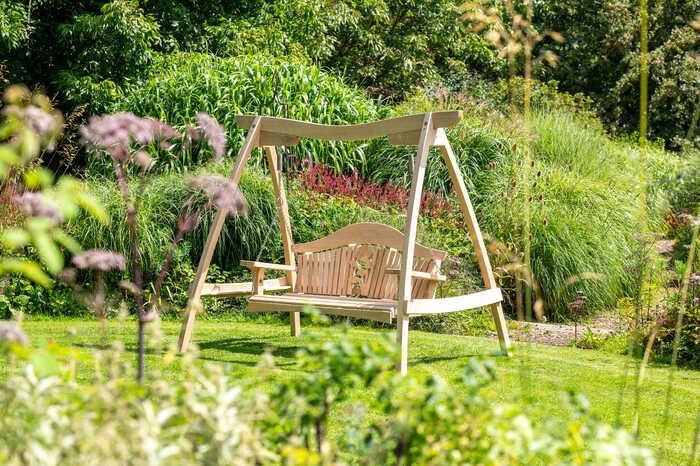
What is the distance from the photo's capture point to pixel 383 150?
8.39 meters

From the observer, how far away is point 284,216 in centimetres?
514

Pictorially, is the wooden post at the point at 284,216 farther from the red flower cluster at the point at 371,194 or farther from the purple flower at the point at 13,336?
the purple flower at the point at 13,336

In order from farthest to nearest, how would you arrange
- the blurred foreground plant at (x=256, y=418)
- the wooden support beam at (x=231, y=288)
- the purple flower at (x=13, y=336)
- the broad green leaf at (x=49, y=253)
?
the wooden support beam at (x=231, y=288) < the purple flower at (x=13, y=336) < the blurred foreground plant at (x=256, y=418) < the broad green leaf at (x=49, y=253)

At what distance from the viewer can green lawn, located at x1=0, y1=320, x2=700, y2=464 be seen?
11.0 feet

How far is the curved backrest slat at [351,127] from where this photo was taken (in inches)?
158

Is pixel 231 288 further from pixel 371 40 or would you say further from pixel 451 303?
pixel 371 40

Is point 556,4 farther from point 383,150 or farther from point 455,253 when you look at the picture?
point 455,253

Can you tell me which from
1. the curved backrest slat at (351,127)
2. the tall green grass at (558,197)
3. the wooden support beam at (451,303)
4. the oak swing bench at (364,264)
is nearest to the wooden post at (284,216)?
the oak swing bench at (364,264)

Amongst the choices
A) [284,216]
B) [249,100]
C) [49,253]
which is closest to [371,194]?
[284,216]

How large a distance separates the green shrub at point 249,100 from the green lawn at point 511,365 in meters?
2.72

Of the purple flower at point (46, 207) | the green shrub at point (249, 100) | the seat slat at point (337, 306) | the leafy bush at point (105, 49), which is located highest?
the leafy bush at point (105, 49)

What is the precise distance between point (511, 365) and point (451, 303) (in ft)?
2.09

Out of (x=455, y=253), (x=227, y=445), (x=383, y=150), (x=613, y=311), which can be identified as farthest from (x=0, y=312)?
(x=613, y=311)

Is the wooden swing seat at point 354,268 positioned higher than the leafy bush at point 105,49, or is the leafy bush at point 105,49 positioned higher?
the leafy bush at point 105,49
